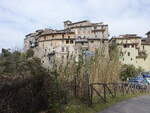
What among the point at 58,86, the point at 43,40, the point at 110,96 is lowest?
the point at 110,96

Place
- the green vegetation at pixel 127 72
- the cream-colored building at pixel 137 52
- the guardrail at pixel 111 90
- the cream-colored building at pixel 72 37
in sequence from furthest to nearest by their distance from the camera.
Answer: the cream-colored building at pixel 137 52
the cream-colored building at pixel 72 37
the green vegetation at pixel 127 72
the guardrail at pixel 111 90

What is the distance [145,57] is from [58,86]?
222 feet

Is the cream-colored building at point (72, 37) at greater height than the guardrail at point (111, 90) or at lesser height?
greater

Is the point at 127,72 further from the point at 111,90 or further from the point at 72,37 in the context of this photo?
the point at 72,37

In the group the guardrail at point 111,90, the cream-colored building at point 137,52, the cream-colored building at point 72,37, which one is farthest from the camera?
the cream-colored building at point 137,52

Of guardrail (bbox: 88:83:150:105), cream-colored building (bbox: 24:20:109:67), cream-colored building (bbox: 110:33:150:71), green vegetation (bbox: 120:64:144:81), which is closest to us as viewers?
guardrail (bbox: 88:83:150:105)

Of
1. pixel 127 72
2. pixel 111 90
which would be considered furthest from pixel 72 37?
pixel 111 90

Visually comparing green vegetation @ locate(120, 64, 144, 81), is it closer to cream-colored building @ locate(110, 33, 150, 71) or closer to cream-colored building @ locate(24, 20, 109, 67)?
cream-colored building @ locate(24, 20, 109, 67)

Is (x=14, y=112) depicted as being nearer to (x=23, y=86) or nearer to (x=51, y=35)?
(x=23, y=86)

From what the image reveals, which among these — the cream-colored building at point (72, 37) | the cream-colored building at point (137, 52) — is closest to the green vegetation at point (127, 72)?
the cream-colored building at point (72, 37)

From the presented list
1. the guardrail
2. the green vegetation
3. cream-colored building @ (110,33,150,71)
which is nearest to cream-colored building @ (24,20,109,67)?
cream-colored building @ (110,33,150,71)

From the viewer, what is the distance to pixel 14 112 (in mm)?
7566

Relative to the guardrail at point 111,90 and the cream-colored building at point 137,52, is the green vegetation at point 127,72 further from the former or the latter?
the cream-colored building at point 137,52

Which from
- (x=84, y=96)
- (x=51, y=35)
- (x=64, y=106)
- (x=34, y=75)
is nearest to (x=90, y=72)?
(x=84, y=96)
